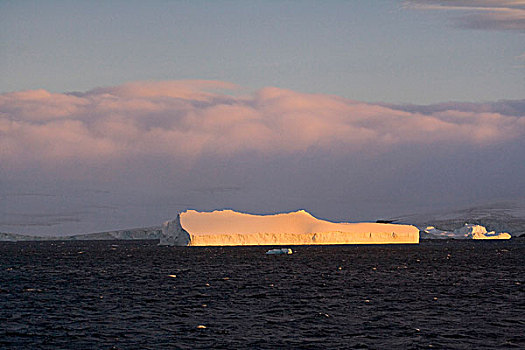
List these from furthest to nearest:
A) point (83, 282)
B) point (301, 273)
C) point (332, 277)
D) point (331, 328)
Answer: point (301, 273) < point (332, 277) < point (83, 282) < point (331, 328)

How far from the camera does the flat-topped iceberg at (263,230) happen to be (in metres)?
89.9

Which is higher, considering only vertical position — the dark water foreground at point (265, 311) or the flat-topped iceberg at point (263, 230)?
the flat-topped iceberg at point (263, 230)

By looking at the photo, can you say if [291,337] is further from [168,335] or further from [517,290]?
[517,290]

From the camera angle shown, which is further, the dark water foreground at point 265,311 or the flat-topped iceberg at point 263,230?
the flat-topped iceberg at point 263,230

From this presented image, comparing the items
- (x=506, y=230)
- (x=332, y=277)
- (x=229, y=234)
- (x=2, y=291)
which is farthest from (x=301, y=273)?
(x=506, y=230)

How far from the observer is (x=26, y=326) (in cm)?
2452

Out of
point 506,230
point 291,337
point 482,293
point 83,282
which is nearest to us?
point 291,337

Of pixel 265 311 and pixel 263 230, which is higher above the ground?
pixel 263 230

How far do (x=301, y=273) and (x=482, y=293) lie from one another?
659 inches

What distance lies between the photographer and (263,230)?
3637 inches

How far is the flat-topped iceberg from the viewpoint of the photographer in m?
89.9

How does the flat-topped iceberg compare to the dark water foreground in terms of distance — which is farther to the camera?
the flat-topped iceberg

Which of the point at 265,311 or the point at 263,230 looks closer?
the point at 265,311

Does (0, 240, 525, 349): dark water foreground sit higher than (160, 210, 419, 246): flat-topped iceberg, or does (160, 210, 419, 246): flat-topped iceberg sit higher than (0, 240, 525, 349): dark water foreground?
(160, 210, 419, 246): flat-topped iceberg
